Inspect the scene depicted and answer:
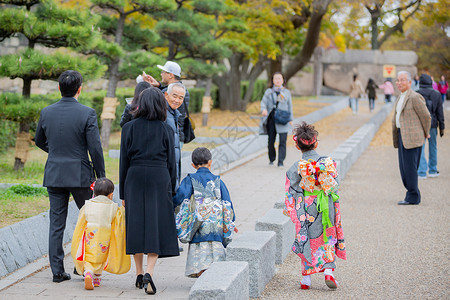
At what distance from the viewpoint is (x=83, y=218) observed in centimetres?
537

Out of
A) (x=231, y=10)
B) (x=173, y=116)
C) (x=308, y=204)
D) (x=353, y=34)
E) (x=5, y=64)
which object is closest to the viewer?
(x=308, y=204)

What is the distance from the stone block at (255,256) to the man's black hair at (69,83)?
178cm

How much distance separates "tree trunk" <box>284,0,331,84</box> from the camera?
21.2 m

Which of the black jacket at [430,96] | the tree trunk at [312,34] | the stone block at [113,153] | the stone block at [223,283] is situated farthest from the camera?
the tree trunk at [312,34]

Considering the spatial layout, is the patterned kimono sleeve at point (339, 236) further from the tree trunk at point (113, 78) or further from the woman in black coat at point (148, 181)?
the tree trunk at point (113, 78)

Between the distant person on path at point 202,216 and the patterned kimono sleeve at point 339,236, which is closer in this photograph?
the distant person on path at point 202,216

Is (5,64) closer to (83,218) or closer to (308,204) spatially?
(83,218)

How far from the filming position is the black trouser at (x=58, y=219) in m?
5.48

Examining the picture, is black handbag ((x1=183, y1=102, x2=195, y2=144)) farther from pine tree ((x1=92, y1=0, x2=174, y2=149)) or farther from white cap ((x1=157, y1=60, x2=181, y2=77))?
pine tree ((x1=92, y1=0, x2=174, y2=149))

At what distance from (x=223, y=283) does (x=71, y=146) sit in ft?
6.32

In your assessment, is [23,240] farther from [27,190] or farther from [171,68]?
[27,190]

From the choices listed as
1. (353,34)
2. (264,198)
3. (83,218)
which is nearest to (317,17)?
(264,198)

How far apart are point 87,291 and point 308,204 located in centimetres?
187

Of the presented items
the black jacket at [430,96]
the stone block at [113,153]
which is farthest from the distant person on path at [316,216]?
the stone block at [113,153]
